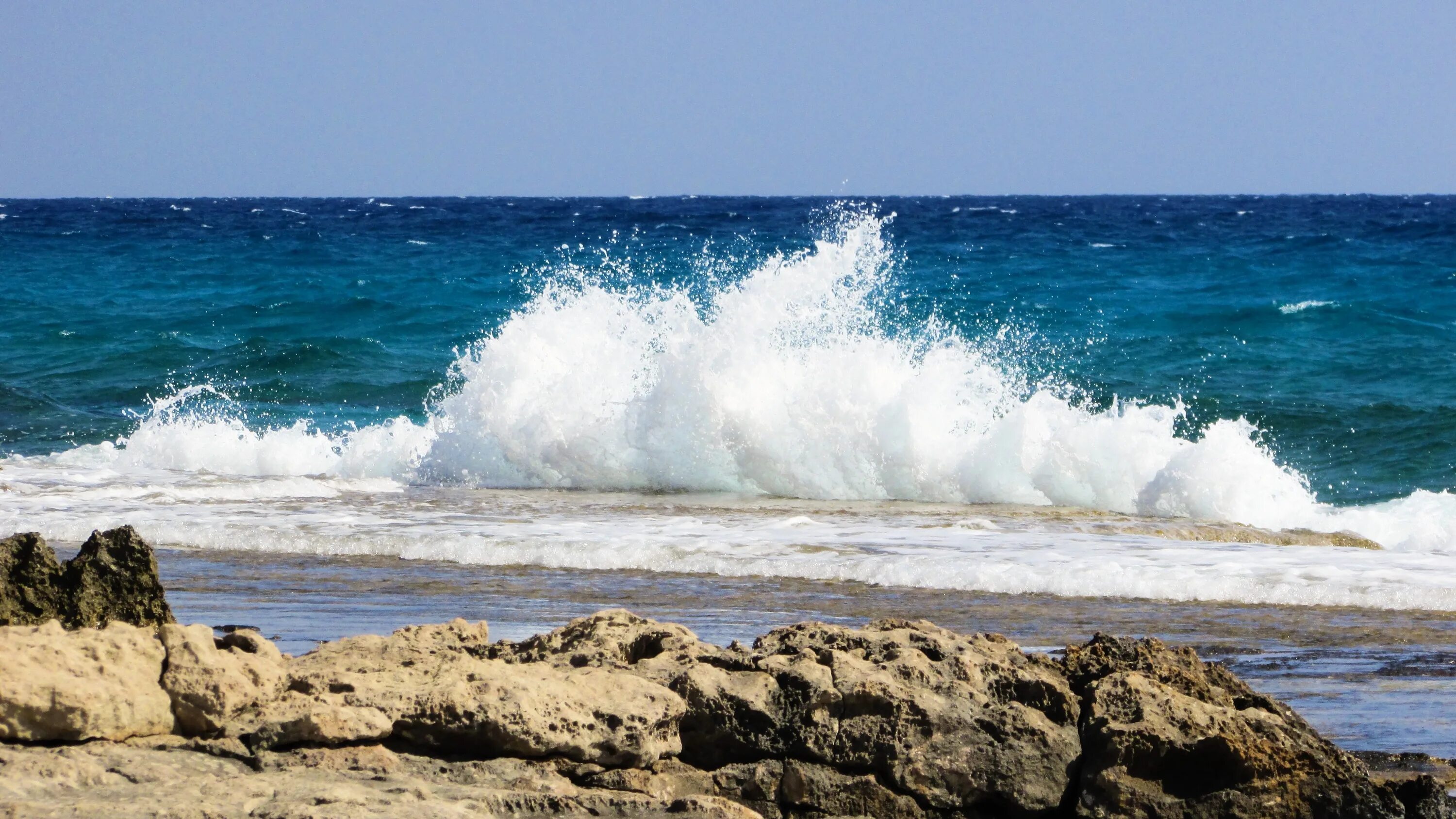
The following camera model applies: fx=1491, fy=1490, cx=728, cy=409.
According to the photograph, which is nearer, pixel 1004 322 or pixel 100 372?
pixel 100 372

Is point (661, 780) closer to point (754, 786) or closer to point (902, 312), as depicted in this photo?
point (754, 786)

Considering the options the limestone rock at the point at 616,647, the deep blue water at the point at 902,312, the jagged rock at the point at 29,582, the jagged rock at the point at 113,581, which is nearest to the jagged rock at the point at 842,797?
the limestone rock at the point at 616,647

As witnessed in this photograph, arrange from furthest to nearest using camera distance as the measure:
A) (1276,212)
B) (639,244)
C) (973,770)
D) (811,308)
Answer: (1276,212) < (639,244) < (811,308) < (973,770)

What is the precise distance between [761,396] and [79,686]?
318 inches

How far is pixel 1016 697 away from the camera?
10.9ft

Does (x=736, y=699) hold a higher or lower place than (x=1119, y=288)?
lower

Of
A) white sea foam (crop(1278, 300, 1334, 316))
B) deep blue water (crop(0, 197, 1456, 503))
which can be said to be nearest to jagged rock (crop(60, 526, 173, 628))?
deep blue water (crop(0, 197, 1456, 503))

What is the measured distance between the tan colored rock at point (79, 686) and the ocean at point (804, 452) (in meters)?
1.63

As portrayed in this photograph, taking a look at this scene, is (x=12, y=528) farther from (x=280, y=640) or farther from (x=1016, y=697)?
(x=1016, y=697)

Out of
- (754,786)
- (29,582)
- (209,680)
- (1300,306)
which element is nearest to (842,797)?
(754,786)

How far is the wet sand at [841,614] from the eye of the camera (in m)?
4.41

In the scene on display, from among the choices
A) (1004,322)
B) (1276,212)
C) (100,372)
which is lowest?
(100,372)

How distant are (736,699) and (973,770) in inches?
20.5

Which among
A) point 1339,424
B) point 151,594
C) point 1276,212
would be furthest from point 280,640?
point 1276,212
